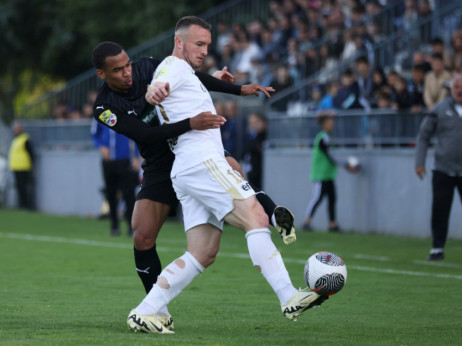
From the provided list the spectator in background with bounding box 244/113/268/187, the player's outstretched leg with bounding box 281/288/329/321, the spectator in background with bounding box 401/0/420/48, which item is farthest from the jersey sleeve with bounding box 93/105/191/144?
the spectator in background with bounding box 401/0/420/48

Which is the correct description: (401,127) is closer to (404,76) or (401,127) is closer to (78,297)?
(404,76)

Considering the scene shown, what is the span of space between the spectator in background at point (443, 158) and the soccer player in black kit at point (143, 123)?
5.77 metres

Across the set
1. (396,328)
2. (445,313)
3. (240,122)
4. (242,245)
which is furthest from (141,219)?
(240,122)

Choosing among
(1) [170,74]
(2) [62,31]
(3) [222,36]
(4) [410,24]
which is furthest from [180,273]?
(2) [62,31]

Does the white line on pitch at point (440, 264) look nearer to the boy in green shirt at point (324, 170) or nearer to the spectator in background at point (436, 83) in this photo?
the spectator in background at point (436, 83)

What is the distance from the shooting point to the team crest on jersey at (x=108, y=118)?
696 cm

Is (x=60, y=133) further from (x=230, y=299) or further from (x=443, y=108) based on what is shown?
(x=230, y=299)

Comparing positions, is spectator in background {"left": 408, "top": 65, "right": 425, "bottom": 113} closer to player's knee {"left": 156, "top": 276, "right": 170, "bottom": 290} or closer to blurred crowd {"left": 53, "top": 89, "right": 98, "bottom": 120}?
blurred crowd {"left": 53, "top": 89, "right": 98, "bottom": 120}

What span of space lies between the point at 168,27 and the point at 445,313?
2024 cm

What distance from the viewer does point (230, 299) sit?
9008mm

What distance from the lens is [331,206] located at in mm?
17641

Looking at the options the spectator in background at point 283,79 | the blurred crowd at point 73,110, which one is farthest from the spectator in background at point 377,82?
the blurred crowd at point 73,110

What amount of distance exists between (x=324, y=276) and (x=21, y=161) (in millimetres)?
20272

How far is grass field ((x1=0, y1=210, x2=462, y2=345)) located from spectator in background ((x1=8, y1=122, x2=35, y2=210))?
34.8ft
